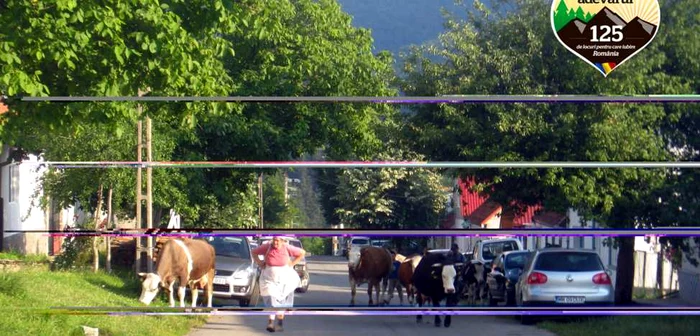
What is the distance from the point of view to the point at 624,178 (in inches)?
192

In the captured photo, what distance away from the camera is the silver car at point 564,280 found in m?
4.97

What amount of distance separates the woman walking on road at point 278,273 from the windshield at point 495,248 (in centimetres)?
92

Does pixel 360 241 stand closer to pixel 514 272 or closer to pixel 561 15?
pixel 514 272

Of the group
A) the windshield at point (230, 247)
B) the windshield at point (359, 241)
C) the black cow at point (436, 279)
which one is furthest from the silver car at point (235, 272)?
the black cow at point (436, 279)

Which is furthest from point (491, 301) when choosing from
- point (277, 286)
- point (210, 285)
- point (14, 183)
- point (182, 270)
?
point (14, 183)

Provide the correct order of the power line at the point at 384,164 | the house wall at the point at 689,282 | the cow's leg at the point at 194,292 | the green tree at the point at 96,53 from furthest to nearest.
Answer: the green tree at the point at 96,53
the house wall at the point at 689,282
the cow's leg at the point at 194,292
the power line at the point at 384,164

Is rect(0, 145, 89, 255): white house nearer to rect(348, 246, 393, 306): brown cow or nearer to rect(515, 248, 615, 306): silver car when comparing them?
rect(348, 246, 393, 306): brown cow

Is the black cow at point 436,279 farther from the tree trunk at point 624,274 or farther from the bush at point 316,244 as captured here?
the tree trunk at point 624,274

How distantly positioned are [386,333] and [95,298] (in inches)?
59.3

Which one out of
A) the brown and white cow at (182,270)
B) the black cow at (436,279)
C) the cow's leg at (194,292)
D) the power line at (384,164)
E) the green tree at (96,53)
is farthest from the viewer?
the green tree at (96,53)

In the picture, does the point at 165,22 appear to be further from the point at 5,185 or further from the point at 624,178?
the point at 624,178

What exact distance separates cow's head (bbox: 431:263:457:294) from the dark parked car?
0.58ft

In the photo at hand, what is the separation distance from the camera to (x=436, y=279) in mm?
5133

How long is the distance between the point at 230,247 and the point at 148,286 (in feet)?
1.49
